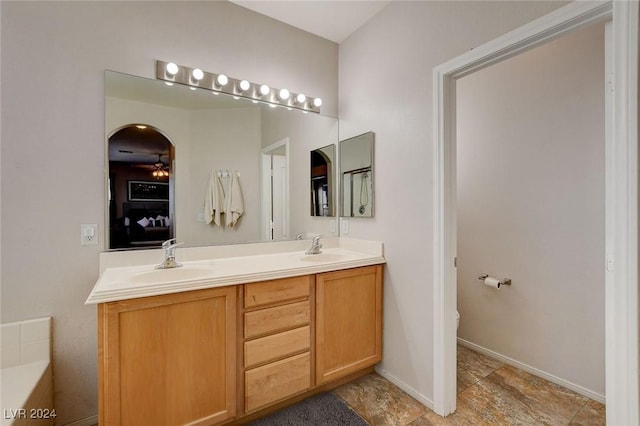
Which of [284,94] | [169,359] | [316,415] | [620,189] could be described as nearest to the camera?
[620,189]

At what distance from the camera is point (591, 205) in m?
1.80

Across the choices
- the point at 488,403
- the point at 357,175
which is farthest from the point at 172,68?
the point at 488,403

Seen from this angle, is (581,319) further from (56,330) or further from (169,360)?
(56,330)

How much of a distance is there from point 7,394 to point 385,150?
233 cm

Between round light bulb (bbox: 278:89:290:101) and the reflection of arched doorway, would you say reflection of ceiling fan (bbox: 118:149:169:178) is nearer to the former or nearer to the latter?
the reflection of arched doorway

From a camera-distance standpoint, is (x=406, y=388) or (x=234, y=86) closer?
(x=406, y=388)

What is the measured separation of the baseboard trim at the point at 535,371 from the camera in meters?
1.80

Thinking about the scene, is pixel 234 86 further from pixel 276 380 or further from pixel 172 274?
pixel 276 380

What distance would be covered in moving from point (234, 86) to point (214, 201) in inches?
32.5

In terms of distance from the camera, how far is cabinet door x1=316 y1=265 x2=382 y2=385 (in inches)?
70.0

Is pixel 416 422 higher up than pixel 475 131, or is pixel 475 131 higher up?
pixel 475 131

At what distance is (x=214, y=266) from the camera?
1771 millimetres

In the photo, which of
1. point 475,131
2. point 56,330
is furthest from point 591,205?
point 56,330

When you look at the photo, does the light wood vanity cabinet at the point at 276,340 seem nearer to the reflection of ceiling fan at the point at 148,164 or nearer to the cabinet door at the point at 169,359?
the cabinet door at the point at 169,359
